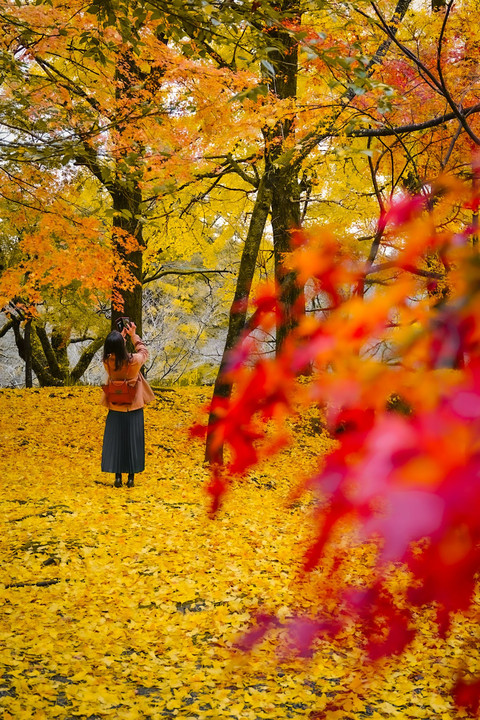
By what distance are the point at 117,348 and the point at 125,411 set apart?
0.82 meters

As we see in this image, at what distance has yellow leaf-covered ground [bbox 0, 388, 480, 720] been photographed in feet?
9.93

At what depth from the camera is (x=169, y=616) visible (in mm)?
4031

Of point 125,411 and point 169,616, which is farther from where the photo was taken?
point 125,411

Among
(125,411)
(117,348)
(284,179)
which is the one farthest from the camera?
(284,179)

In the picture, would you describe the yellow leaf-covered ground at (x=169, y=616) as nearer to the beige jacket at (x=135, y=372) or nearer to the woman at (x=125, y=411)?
the woman at (x=125, y=411)

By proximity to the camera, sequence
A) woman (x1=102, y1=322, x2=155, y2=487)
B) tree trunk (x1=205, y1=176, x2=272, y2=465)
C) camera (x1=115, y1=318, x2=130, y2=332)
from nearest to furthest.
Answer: camera (x1=115, y1=318, x2=130, y2=332) < woman (x1=102, y1=322, x2=155, y2=487) < tree trunk (x1=205, y1=176, x2=272, y2=465)

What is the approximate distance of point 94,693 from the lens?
3020mm

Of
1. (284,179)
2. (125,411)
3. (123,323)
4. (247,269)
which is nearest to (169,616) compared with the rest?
(125,411)

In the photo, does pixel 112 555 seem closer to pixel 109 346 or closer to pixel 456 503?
pixel 109 346

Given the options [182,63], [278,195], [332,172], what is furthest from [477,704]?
[332,172]

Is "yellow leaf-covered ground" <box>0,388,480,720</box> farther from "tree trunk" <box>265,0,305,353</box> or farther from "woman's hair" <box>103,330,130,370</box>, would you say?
"tree trunk" <box>265,0,305,353</box>

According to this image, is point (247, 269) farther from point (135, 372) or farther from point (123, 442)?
point (123, 442)

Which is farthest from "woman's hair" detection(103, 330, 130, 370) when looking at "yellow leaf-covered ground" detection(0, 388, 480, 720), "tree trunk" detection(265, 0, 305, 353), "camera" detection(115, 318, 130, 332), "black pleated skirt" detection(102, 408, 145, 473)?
"tree trunk" detection(265, 0, 305, 353)

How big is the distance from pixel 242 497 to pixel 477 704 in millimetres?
6568
